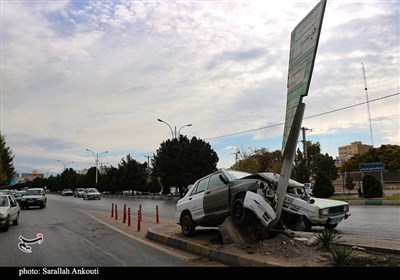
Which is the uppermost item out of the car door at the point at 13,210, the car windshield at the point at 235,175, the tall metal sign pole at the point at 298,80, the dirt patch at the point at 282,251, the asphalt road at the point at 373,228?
the tall metal sign pole at the point at 298,80

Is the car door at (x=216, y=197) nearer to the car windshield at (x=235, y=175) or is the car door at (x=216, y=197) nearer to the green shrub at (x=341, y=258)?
the car windshield at (x=235, y=175)

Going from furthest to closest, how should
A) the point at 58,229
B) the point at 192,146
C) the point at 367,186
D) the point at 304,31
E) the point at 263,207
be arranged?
1. the point at 192,146
2. the point at 367,186
3. the point at 58,229
4. the point at 304,31
5. the point at 263,207

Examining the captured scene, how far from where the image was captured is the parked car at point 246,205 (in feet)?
27.5

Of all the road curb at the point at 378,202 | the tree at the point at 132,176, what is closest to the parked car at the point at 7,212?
the road curb at the point at 378,202

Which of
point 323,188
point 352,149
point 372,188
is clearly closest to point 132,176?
point 323,188

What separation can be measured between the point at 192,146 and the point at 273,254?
130ft

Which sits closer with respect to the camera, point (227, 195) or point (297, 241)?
point (297, 241)

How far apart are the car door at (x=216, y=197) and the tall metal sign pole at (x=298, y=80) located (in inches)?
60.5

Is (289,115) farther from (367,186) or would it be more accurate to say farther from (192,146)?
(192,146)

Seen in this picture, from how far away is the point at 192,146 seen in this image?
1849 inches

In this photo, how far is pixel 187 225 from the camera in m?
10.9
